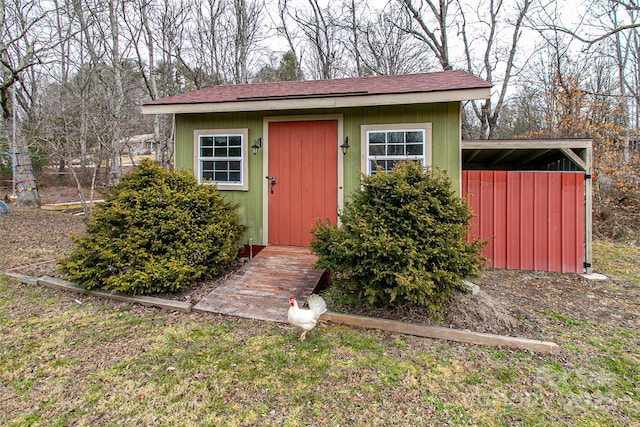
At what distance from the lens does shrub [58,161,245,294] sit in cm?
376

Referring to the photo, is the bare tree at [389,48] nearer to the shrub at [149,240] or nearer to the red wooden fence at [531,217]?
the red wooden fence at [531,217]

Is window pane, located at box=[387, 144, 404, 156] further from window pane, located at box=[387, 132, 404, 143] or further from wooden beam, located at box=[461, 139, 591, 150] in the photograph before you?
wooden beam, located at box=[461, 139, 591, 150]

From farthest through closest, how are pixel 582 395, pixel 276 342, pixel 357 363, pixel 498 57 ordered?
1. pixel 498 57
2. pixel 276 342
3. pixel 357 363
4. pixel 582 395

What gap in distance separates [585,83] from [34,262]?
14.1 metres

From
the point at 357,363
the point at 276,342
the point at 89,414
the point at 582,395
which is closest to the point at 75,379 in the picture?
the point at 89,414

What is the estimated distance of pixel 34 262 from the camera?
17.7 feet

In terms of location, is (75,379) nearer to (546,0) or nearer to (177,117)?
(177,117)

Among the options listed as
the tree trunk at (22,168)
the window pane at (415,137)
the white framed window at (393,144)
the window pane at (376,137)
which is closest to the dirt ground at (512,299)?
the white framed window at (393,144)

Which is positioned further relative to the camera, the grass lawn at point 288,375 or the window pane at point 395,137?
the window pane at point 395,137

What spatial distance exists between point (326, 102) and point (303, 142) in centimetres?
76

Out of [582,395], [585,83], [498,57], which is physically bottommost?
[582,395]

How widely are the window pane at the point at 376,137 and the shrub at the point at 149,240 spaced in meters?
2.40

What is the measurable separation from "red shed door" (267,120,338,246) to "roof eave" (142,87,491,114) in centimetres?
45

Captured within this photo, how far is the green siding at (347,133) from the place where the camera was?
4668 millimetres
